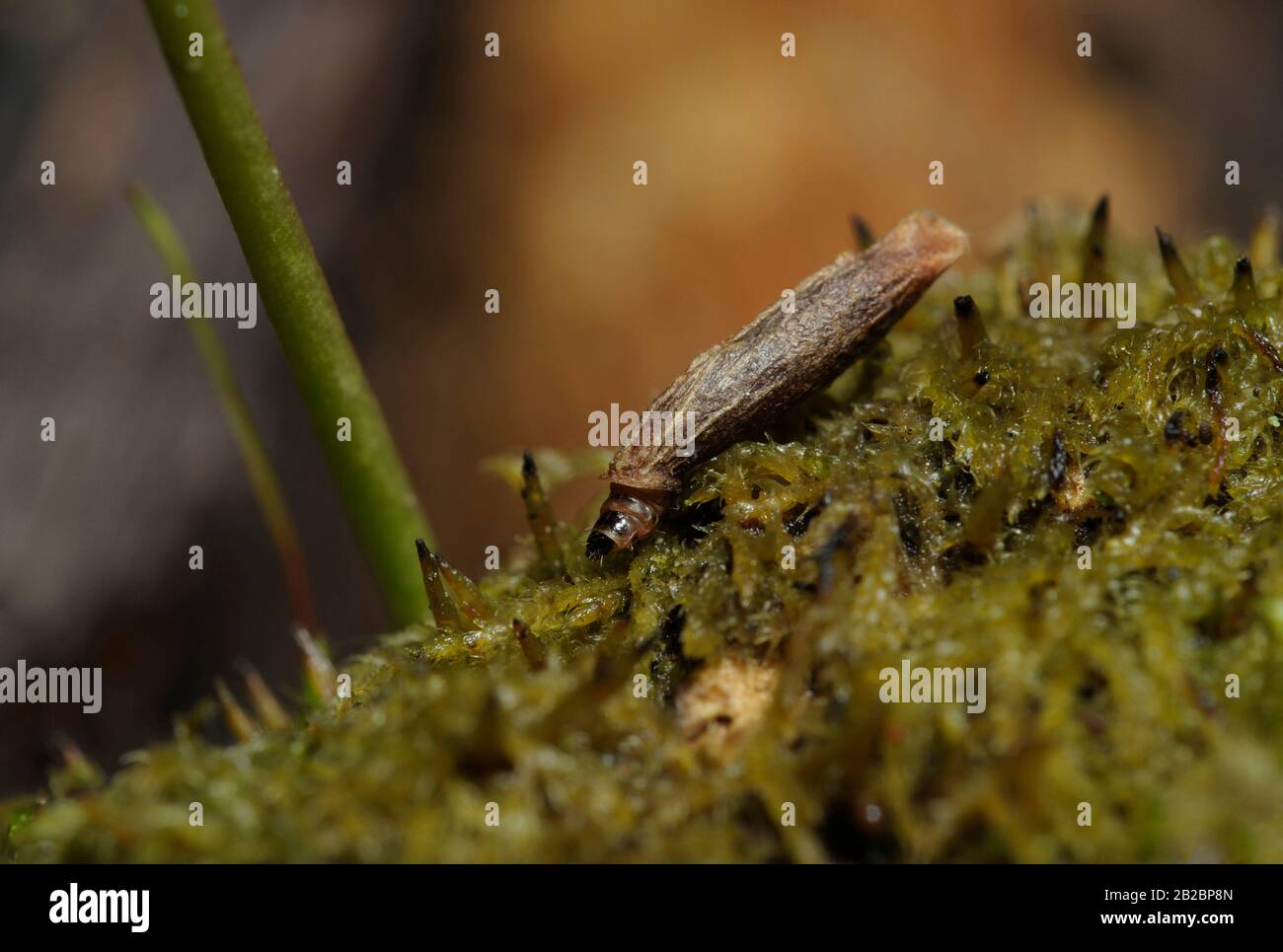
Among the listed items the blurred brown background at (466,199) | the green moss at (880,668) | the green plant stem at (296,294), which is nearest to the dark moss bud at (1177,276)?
the green moss at (880,668)

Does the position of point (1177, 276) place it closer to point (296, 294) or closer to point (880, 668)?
point (880, 668)

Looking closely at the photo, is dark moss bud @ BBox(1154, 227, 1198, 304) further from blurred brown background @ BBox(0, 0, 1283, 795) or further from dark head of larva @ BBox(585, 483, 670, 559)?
blurred brown background @ BBox(0, 0, 1283, 795)

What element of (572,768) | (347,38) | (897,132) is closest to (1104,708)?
(572,768)
